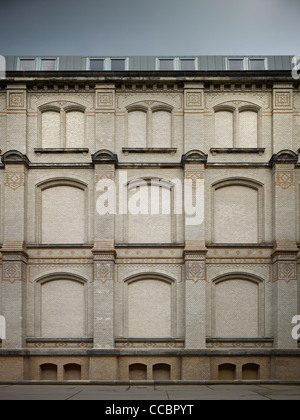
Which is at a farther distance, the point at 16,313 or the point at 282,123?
the point at 282,123

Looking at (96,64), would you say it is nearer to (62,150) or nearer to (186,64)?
(186,64)

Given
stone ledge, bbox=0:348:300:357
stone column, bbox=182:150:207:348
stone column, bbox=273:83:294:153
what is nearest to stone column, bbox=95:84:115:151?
stone column, bbox=182:150:207:348

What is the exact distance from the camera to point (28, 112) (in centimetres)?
2972

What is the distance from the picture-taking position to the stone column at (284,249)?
27531mm

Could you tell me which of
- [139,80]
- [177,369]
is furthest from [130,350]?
[139,80]

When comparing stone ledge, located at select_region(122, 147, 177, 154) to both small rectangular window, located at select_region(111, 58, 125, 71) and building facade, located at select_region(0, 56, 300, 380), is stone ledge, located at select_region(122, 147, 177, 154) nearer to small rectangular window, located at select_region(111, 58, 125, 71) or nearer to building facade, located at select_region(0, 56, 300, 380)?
building facade, located at select_region(0, 56, 300, 380)

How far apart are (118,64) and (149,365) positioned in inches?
645

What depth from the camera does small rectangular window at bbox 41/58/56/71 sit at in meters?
31.8

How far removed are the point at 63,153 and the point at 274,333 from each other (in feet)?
46.0

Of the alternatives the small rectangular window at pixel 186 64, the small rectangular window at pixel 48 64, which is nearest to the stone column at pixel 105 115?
the small rectangular window at pixel 48 64

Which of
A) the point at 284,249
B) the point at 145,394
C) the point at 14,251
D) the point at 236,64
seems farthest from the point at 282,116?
the point at 145,394

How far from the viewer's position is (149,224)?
29.0 m

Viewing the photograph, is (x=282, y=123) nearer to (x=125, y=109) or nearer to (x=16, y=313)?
(x=125, y=109)

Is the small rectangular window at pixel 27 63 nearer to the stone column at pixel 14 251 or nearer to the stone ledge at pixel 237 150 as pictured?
the stone column at pixel 14 251
